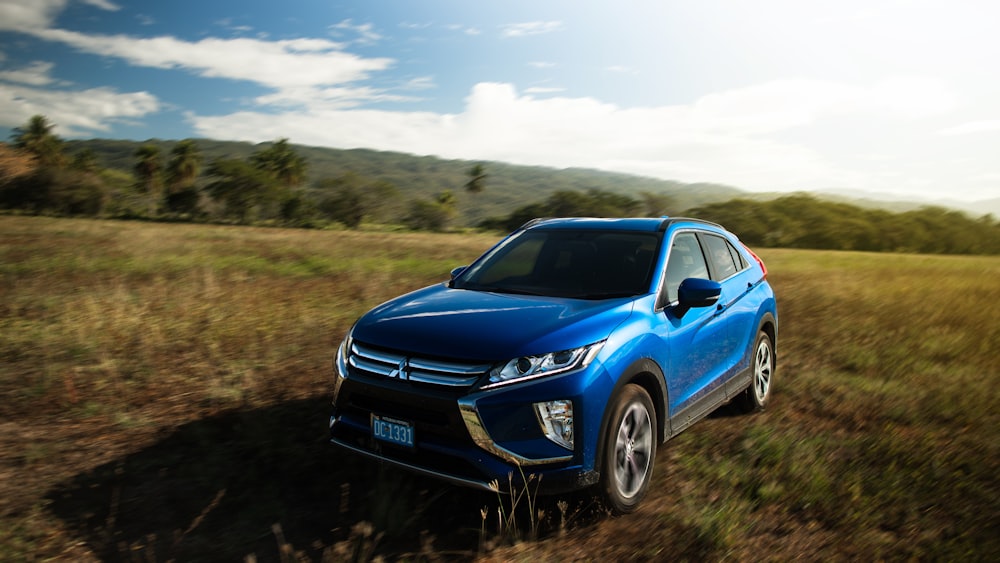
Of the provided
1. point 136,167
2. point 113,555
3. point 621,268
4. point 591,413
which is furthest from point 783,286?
point 136,167

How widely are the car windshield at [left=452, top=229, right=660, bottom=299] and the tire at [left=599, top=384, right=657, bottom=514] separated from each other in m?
0.71

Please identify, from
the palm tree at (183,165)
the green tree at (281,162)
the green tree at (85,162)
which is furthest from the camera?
the green tree at (85,162)

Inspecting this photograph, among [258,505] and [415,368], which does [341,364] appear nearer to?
[415,368]

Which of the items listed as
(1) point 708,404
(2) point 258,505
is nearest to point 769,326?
(1) point 708,404

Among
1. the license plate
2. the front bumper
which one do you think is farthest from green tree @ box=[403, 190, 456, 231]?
the front bumper

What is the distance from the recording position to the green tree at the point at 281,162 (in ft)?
365

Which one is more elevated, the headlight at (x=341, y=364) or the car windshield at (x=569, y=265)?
the car windshield at (x=569, y=265)

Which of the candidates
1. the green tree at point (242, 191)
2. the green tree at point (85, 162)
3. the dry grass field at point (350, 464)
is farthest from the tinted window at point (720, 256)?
the green tree at point (85, 162)

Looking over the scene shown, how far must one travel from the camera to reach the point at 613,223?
516 centimetres

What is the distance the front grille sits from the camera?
352 centimetres

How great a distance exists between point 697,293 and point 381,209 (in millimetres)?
81969

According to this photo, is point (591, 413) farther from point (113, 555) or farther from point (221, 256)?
point (221, 256)

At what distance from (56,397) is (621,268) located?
4.63 meters

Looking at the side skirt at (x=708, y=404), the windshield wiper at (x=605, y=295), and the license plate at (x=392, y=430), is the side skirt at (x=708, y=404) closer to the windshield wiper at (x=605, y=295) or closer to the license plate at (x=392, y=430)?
the windshield wiper at (x=605, y=295)
